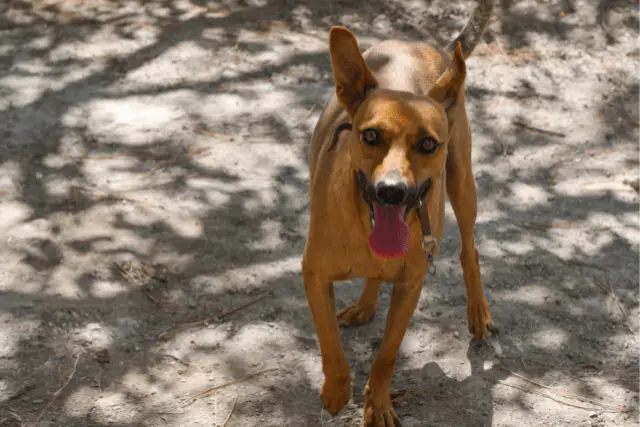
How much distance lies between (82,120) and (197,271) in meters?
1.92

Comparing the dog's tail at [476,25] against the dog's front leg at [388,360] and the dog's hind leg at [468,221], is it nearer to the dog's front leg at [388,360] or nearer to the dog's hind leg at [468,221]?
the dog's hind leg at [468,221]

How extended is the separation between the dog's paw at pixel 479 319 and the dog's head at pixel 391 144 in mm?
1616

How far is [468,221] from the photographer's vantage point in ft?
17.7

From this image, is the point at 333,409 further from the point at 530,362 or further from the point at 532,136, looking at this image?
the point at 532,136

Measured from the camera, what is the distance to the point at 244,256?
5.97m

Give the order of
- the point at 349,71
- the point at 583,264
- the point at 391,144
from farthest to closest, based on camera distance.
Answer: the point at 583,264 → the point at 349,71 → the point at 391,144

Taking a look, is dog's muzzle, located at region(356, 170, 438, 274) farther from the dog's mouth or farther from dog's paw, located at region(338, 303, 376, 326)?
dog's paw, located at region(338, 303, 376, 326)

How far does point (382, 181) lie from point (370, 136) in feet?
0.84

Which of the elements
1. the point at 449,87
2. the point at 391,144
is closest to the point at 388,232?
the point at 391,144

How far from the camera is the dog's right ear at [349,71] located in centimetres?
402

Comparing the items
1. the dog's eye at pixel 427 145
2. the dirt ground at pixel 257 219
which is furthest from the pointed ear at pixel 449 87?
the dirt ground at pixel 257 219

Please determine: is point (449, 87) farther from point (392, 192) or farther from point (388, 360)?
point (388, 360)

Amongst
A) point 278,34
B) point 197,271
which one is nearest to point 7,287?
point 197,271

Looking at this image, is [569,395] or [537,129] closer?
[569,395]
